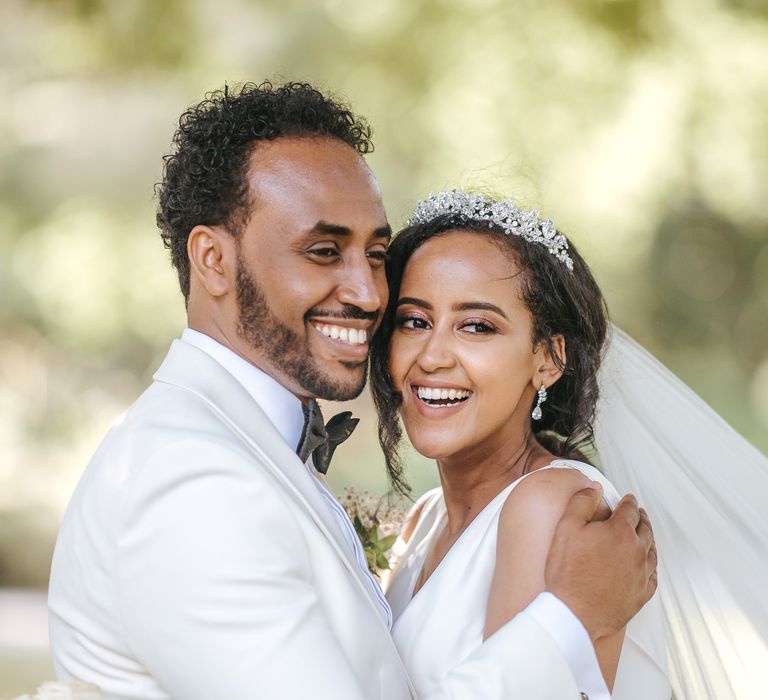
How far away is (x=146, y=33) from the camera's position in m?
9.30

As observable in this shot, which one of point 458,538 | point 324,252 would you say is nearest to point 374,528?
point 458,538

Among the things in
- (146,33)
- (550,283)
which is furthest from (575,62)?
(550,283)

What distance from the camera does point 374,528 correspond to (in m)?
3.04

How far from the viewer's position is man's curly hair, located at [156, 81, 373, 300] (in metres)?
2.44

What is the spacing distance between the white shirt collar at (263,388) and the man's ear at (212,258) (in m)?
0.12

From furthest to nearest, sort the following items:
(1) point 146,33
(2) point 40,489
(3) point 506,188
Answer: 1. (1) point 146,33
2. (2) point 40,489
3. (3) point 506,188

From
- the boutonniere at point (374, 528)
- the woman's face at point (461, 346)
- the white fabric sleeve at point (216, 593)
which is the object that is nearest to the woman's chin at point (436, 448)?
the woman's face at point (461, 346)

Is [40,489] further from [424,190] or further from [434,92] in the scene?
[434,92]

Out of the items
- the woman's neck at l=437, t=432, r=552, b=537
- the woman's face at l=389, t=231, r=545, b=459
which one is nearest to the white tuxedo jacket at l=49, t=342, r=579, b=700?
the woman's face at l=389, t=231, r=545, b=459

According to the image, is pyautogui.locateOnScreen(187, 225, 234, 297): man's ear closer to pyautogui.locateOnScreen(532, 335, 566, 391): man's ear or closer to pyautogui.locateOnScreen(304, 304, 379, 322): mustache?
pyautogui.locateOnScreen(304, 304, 379, 322): mustache

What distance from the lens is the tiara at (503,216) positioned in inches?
111

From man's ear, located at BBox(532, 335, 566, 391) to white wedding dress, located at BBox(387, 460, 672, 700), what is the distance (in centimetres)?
29

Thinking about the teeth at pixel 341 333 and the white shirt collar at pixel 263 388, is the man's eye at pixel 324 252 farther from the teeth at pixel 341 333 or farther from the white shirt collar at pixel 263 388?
the white shirt collar at pixel 263 388

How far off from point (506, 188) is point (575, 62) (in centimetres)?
129
